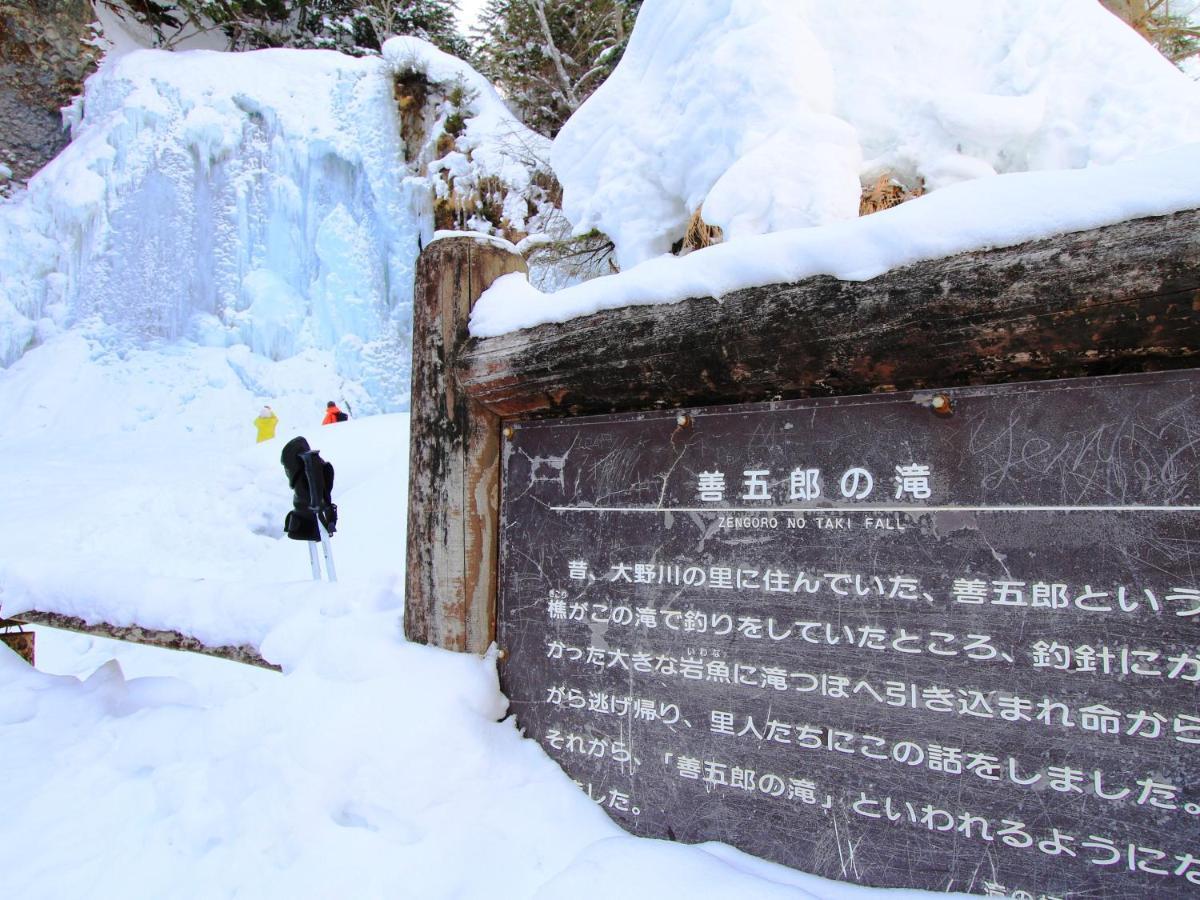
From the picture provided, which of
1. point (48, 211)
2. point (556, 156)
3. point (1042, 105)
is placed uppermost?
point (48, 211)

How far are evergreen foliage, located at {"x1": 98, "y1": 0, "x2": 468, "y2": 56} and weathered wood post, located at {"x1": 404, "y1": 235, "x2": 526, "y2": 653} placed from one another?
50.8ft

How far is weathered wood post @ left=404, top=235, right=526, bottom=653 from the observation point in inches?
71.1

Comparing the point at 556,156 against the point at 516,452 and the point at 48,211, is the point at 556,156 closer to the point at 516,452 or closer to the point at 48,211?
the point at 516,452

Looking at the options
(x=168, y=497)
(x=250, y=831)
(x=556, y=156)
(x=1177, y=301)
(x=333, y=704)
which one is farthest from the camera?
(x=168, y=497)

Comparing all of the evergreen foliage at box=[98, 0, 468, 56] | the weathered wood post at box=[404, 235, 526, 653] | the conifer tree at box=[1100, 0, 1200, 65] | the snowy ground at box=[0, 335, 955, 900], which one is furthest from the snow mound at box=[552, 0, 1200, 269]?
the evergreen foliage at box=[98, 0, 468, 56]

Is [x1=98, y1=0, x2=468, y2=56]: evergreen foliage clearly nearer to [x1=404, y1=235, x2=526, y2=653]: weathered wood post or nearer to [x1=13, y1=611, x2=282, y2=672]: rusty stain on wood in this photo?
[x1=13, y1=611, x2=282, y2=672]: rusty stain on wood

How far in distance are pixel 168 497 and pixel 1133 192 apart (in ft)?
25.9

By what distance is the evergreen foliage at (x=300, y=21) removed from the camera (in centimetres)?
1368

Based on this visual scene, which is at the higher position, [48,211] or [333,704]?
[48,211]

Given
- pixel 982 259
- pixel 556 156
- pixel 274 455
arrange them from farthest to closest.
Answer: pixel 274 455 < pixel 556 156 < pixel 982 259

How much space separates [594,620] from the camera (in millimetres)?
1558

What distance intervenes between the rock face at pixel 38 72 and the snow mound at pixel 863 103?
513 inches

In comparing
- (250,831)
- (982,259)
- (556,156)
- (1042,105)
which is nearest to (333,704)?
(250,831)

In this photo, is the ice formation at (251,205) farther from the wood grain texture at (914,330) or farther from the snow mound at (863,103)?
the wood grain texture at (914,330)
